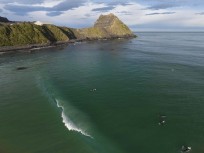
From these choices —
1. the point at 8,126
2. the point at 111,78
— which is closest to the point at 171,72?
the point at 111,78

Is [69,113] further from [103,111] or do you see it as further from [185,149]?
[185,149]

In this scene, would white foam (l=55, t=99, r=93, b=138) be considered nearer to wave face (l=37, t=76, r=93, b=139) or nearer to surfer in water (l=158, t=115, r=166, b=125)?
wave face (l=37, t=76, r=93, b=139)

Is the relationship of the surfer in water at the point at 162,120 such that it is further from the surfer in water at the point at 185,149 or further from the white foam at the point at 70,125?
the white foam at the point at 70,125

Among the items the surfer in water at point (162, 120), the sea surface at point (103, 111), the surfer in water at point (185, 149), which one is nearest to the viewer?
the surfer in water at point (185, 149)

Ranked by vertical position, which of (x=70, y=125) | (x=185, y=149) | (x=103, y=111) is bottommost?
(x=185, y=149)

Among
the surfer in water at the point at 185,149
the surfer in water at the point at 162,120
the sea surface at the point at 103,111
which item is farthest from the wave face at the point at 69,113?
the surfer in water at the point at 185,149

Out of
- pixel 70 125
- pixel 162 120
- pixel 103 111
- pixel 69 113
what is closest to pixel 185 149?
pixel 162 120

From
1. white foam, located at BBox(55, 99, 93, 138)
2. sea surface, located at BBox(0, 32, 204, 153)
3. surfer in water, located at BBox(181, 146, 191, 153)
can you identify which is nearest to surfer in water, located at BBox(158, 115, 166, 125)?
sea surface, located at BBox(0, 32, 204, 153)

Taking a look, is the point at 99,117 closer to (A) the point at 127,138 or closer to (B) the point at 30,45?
(A) the point at 127,138

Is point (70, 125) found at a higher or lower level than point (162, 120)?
lower
